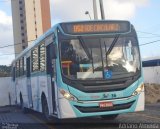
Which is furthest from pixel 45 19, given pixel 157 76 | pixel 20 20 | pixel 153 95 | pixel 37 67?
pixel 37 67

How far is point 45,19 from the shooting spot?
78.1 m

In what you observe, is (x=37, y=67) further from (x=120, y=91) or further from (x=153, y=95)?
(x=153, y=95)

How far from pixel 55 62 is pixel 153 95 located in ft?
64.3

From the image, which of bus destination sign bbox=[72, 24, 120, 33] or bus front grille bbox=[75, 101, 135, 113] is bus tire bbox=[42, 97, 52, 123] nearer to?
bus front grille bbox=[75, 101, 135, 113]

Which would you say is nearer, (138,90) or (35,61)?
(138,90)

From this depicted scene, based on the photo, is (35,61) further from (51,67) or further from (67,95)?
(67,95)

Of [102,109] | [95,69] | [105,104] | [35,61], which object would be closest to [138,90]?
[105,104]

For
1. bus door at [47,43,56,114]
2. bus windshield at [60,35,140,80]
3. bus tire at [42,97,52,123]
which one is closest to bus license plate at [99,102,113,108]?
bus windshield at [60,35,140,80]

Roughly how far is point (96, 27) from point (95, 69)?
1.43 m

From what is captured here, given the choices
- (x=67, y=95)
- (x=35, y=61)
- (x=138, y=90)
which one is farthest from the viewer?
(x=35, y=61)

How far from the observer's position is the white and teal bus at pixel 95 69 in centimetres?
1361

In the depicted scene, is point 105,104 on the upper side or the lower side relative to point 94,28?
lower

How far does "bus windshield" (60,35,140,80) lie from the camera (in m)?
13.7

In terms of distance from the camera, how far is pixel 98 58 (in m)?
13.9
